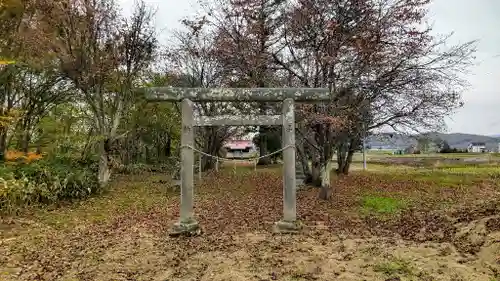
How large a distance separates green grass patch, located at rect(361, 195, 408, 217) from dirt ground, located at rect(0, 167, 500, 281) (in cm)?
23

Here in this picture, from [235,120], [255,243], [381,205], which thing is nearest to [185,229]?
[255,243]

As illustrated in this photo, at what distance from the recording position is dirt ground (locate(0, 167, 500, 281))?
546 centimetres

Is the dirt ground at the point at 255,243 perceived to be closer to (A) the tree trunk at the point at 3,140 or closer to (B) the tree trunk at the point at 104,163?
(B) the tree trunk at the point at 104,163

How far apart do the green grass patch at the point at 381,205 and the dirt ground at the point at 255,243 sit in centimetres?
23

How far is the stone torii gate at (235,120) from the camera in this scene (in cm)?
766

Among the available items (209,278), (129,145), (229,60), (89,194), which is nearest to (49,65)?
(89,194)

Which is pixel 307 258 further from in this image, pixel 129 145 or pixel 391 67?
pixel 129 145

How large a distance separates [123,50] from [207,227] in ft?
29.9

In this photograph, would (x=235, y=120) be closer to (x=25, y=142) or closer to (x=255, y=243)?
(x=255, y=243)

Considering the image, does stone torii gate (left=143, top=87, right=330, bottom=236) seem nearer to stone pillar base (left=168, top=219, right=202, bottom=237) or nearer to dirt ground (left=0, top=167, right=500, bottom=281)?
stone pillar base (left=168, top=219, right=202, bottom=237)

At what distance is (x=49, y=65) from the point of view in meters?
15.6

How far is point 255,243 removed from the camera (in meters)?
6.84

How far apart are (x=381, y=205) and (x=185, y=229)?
5729 mm

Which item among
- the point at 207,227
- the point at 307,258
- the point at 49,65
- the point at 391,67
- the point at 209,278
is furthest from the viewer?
the point at 49,65
